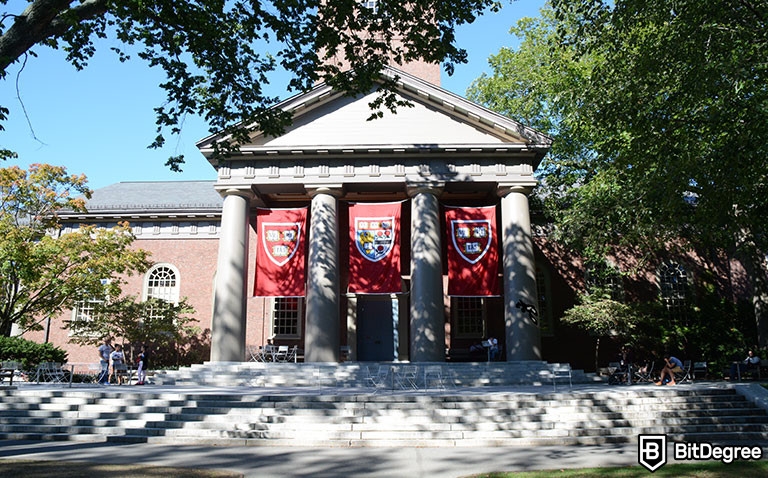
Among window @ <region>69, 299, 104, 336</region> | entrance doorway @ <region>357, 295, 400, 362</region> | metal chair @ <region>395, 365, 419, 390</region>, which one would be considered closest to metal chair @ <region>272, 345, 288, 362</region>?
entrance doorway @ <region>357, 295, 400, 362</region>

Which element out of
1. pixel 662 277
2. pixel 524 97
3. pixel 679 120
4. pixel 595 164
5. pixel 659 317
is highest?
pixel 524 97

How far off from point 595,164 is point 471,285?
8.29 meters

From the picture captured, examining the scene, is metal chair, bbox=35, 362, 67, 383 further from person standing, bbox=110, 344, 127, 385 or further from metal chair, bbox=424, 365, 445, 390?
metal chair, bbox=424, 365, 445, 390

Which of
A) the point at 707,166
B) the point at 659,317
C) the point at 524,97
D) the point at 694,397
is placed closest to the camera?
the point at 707,166

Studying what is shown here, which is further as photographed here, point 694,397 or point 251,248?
point 251,248

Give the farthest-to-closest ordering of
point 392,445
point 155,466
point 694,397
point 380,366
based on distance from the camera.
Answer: point 380,366
point 694,397
point 392,445
point 155,466

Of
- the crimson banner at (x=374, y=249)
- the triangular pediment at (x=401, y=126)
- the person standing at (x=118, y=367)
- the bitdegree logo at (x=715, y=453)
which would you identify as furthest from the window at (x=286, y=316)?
the bitdegree logo at (x=715, y=453)

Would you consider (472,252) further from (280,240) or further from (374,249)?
(280,240)

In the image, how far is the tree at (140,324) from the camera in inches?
1019

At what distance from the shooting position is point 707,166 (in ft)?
43.8

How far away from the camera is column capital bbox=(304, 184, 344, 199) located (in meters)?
23.4

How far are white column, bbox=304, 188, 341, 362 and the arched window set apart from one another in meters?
10.6

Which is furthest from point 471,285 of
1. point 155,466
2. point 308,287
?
point 155,466

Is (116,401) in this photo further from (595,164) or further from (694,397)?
(595,164)
